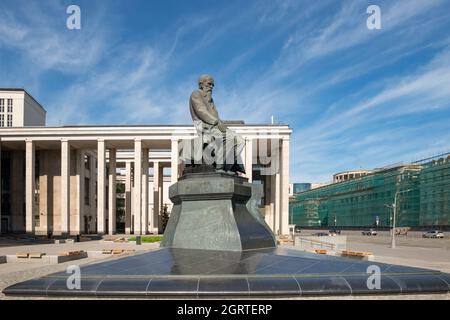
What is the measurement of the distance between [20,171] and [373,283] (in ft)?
208

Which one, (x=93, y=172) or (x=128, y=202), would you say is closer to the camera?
(x=128, y=202)

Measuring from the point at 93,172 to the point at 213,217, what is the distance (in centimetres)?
6350

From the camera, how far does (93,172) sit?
6888 centimetres

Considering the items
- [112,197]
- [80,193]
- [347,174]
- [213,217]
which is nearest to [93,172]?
[80,193]

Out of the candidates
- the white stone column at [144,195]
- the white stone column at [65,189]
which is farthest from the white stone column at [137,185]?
the white stone column at [65,189]

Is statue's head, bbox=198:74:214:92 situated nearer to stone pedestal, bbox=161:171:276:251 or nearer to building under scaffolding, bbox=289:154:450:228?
stone pedestal, bbox=161:171:276:251

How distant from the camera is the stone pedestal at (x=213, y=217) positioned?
389 inches

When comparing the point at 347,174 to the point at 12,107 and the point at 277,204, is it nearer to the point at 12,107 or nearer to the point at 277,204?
the point at 277,204

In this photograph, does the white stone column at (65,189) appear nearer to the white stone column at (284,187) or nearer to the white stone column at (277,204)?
the white stone column at (277,204)

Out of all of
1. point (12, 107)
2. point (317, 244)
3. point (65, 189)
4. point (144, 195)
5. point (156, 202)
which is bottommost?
point (317, 244)

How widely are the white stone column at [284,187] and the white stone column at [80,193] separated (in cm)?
3031

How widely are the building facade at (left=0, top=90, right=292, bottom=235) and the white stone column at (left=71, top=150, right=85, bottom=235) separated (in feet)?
0.52

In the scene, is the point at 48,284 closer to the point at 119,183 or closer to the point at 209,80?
the point at 209,80

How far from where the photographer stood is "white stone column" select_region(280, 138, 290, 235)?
5188cm
